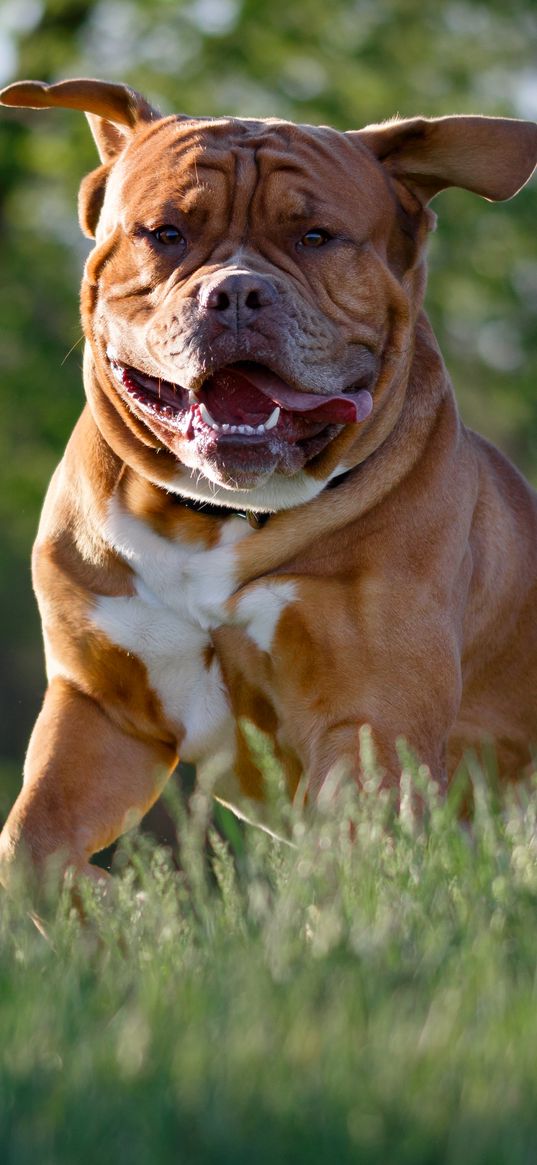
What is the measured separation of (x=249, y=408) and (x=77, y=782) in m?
1.10

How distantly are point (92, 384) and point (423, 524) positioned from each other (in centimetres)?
94

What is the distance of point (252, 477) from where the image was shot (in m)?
3.94

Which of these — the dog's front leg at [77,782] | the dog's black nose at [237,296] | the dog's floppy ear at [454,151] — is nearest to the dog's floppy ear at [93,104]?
the dog's floppy ear at [454,151]

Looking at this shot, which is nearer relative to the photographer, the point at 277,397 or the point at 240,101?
the point at 277,397

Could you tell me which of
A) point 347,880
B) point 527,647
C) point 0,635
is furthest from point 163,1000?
point 0,635

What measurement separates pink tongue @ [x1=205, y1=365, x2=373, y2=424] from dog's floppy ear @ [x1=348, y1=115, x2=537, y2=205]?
2.44ft

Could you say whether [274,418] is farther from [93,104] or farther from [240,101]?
[240,101]

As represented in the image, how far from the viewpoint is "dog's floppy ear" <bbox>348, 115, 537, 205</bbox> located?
4.40 m

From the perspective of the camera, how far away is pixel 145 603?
168 inches


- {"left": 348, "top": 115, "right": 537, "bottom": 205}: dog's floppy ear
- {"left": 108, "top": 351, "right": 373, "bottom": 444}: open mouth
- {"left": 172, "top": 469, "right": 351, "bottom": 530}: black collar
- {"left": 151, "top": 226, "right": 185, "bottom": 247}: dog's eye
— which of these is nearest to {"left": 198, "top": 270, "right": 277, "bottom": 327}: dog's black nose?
{"left": 108, "top": 351, "right": 373, "bottom": 444}: open mouth

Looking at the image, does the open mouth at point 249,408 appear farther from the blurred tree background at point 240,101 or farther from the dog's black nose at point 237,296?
the blurred tree background at point 240,101

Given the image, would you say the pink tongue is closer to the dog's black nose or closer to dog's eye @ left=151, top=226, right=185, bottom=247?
the dog's black nose

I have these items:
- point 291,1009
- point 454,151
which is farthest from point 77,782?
point 291,1009

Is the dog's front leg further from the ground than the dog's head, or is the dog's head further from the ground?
the dog's head
